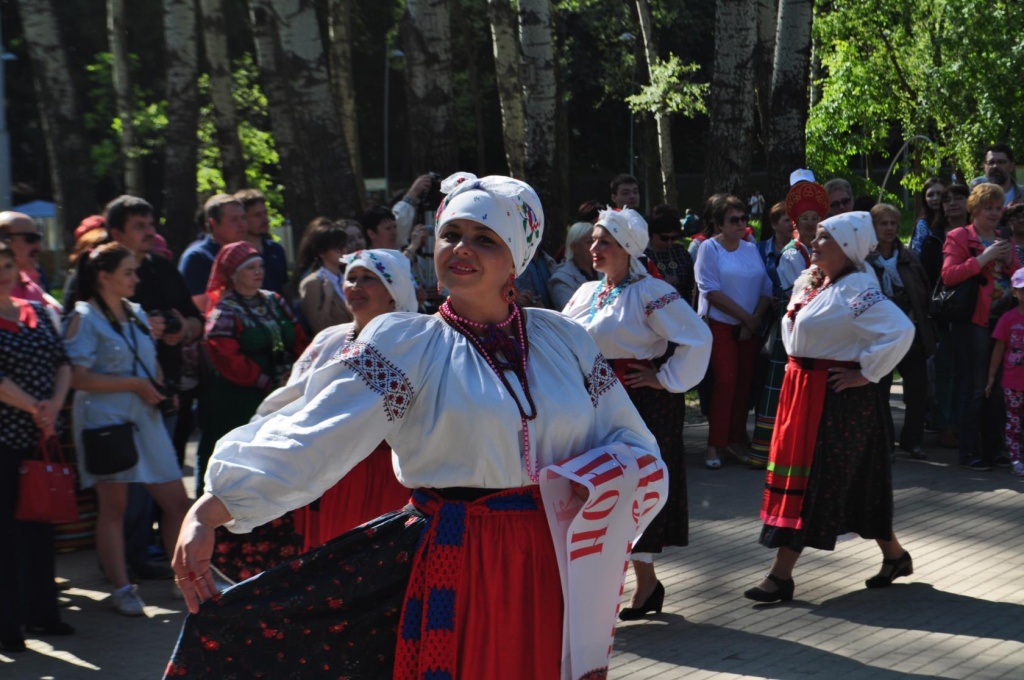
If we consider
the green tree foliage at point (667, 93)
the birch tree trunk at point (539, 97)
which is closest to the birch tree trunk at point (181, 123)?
the birch tree trunk at point (539, 97)

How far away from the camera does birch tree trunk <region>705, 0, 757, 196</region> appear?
13695mm

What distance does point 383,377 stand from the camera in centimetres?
356

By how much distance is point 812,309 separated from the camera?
7.04 metres

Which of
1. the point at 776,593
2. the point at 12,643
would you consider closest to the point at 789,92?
the point at 776,593

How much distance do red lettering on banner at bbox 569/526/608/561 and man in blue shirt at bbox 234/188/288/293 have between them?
575cm

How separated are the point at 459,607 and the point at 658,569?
14.0 feet

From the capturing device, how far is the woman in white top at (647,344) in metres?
6.71

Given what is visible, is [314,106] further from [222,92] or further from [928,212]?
[222,92]

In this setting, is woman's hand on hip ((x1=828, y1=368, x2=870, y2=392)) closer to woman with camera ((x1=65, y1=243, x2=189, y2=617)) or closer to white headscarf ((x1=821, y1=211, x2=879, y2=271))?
white headscarf ((x1=821, y1=211, x2=879, y2=271))

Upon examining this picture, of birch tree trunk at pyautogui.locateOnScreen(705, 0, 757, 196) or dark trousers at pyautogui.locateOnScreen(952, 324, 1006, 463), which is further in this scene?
birch tree trunk at pyautogui.locateOnScreen(705, 0, 757, 196)

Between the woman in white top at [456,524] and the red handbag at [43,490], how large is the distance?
302cm

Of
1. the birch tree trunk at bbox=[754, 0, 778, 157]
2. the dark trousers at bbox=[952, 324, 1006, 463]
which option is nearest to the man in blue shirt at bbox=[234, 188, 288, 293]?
the dark trousers at bbox=[952, 324, 1006, 463]

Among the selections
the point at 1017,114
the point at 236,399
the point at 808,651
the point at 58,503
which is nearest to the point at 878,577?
Result: the point at 808,651

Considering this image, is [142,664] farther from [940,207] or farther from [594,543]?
[940,207]
